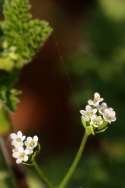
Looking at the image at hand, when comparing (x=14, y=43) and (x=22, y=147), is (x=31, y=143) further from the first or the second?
(x=14, y=43)

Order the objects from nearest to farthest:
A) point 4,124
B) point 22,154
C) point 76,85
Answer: point 22,154
point 4,124
point 76,85

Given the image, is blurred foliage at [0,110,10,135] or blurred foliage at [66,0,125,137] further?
blurred foliage at [66,0,125,137]

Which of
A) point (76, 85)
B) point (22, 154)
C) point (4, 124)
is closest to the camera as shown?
point (22, 154)

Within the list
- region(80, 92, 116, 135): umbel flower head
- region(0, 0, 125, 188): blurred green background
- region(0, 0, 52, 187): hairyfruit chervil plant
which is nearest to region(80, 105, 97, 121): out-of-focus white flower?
region(80, 92, 116, 135): umbel flower head

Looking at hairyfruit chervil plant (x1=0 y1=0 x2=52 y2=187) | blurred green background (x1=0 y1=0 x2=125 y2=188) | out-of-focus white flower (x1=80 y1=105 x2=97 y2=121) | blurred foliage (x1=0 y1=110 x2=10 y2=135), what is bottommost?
out-of-focus white flower (x1=80 y1=105 x2=97 y2=121)

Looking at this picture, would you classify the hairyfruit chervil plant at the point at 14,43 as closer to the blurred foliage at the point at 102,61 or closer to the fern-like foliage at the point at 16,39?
the fern-like foliage at the point at 16,39

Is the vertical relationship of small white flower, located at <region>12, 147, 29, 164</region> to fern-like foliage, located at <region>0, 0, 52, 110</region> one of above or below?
below

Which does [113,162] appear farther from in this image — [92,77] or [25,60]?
[25,60]

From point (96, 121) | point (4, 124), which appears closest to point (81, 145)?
point (96, 121)

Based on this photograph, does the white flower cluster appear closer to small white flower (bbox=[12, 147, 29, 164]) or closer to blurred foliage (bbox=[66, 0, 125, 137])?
small white flower (bbox=[12, 147, 29, 164])
